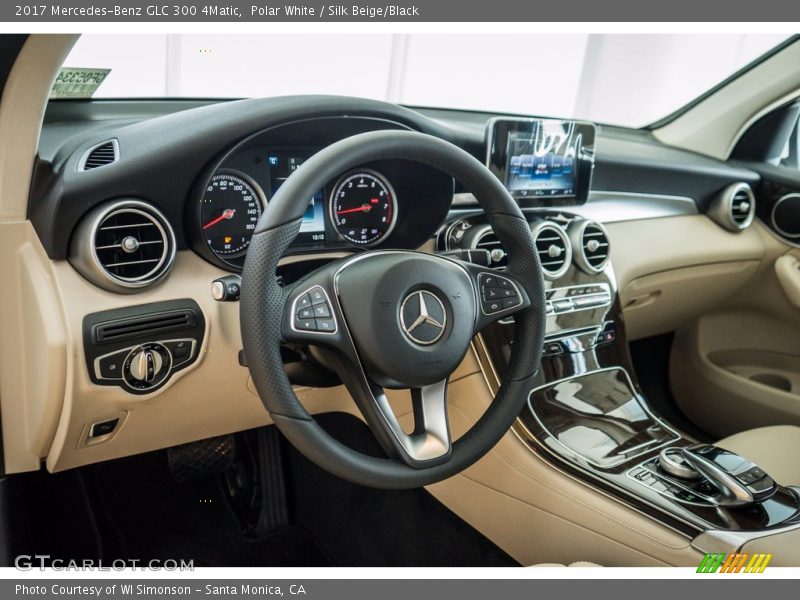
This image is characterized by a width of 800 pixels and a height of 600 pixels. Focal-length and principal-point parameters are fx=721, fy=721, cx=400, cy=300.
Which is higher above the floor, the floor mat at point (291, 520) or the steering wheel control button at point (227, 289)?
the steering wheel control button at point (227, 289)

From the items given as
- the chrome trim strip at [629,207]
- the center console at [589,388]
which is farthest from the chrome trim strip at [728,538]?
the chrome trim strip at [629,207]

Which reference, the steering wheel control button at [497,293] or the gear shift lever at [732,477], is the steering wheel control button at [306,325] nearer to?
the steering wheel control button at [497,293]

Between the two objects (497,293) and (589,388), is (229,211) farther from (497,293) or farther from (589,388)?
(589,388)

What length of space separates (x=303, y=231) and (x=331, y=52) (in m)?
2.69

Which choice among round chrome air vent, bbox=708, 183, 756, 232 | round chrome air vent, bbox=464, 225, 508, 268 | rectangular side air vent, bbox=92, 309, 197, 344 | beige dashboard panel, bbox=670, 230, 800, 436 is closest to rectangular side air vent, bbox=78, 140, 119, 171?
rectangular side air vent, bbox=92, 309, 197, 344

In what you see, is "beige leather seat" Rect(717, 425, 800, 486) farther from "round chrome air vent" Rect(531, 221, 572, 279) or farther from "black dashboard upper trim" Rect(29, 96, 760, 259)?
"black dashboard upper trim" Rect(29, 96, 760, 259)

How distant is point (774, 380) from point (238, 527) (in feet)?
5.58

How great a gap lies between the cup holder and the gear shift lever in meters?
1.09

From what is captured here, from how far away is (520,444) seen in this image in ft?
4.59

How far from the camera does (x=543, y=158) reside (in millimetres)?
1597

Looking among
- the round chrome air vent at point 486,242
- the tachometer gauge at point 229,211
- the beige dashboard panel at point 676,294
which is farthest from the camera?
the beige dashboard panel at point 676,294

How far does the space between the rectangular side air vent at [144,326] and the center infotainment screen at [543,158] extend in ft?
2.34

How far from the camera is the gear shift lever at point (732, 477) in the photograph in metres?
1.23

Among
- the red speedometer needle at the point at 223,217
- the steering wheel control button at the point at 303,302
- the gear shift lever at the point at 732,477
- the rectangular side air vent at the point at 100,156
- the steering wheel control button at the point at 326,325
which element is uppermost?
the rectangular side air vent at the point at 100,156
